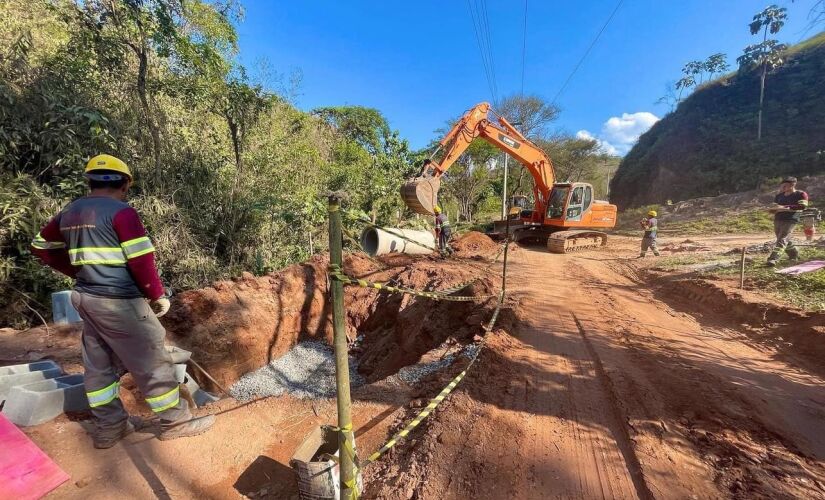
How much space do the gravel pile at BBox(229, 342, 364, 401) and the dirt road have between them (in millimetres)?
2484

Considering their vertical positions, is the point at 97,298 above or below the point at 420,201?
below

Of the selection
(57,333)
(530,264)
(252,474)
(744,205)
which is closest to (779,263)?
(530,264)

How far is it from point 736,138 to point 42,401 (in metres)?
41.0

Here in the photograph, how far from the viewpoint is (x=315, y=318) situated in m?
6.95

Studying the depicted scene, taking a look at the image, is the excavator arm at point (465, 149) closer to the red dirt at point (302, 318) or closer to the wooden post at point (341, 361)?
the red dirt at point (302, 318)

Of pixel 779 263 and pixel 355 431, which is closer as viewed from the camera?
pixel 355 431

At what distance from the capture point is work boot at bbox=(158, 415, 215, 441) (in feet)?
9.39

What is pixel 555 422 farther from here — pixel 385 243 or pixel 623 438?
pixel 385 243

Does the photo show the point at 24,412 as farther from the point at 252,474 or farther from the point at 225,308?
the point at 225,308

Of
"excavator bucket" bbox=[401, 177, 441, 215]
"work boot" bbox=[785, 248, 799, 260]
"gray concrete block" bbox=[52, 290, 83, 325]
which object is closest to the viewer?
"gray concrete block" bbox=[52, 290, 83, 325]

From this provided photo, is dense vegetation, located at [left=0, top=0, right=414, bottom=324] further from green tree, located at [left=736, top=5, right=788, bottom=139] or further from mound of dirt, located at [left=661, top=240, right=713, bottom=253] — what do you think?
green tree, located at [left=736, top=5, right=788, bottom=139]

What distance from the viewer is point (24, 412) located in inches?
108

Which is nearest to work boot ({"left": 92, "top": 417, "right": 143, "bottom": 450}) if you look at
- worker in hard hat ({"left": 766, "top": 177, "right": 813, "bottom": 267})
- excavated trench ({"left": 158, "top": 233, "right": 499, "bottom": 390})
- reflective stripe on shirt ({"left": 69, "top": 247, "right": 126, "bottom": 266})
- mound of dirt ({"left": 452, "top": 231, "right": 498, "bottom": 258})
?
reflective stripe on shirt ({"left": 69, "top": 247, "right": 126, "bottom": 266})

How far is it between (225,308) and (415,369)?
3.21 metres
